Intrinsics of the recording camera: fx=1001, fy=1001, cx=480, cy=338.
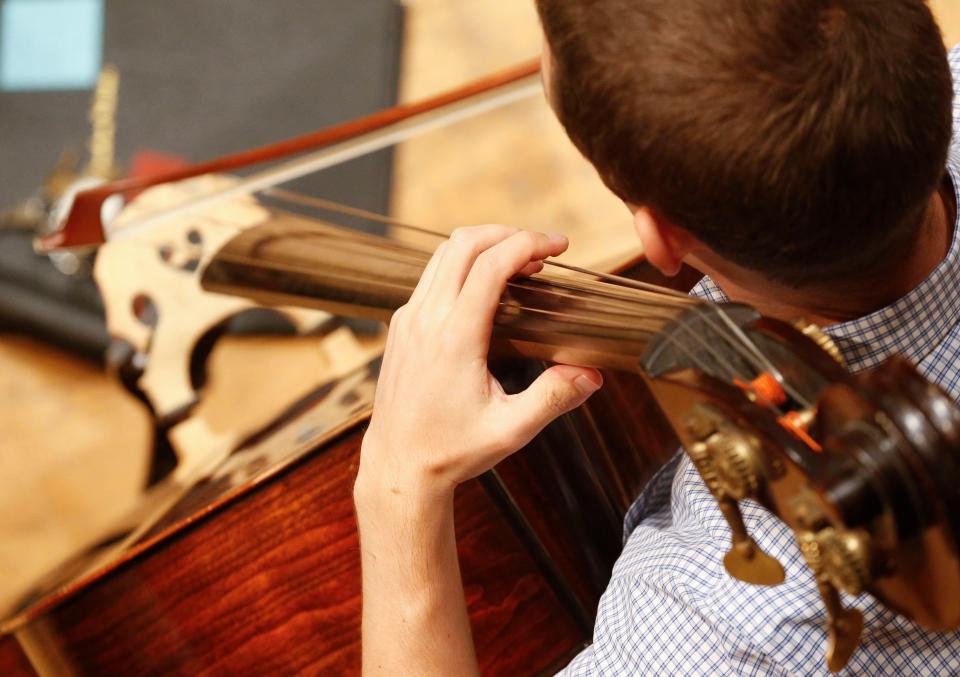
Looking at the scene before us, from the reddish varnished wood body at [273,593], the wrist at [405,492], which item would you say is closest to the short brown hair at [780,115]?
the wrist at [405,492]

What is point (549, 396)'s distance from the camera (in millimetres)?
636

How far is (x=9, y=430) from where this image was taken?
1.61m

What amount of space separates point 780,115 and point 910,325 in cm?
17

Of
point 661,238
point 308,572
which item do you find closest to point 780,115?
point 661,238

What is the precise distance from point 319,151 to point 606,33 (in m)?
1.13

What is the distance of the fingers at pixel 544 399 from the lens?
64cm

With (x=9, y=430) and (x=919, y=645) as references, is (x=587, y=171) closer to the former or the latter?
(x=9, y=430)

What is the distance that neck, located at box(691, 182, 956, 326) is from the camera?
616 millimetres

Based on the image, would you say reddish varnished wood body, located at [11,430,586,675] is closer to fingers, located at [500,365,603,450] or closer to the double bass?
the double bass

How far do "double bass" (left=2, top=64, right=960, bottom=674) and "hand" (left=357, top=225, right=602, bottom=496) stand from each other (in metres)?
0.04

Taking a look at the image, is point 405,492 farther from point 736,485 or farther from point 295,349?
point 295,349

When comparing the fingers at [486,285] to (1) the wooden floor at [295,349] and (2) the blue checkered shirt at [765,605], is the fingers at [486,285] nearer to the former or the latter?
(2) the blue checkered shirt at [765,605]

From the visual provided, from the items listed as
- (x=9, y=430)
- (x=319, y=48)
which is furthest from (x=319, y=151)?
(x=9, y=430)

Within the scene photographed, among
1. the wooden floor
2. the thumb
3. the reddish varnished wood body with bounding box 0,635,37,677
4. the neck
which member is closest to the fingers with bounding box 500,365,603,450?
the thumb
